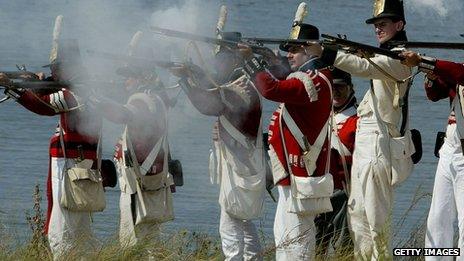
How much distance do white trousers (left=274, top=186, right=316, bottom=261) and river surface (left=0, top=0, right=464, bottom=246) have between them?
908mm

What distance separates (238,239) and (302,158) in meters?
1.06

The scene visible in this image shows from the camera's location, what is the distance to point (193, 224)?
1347 cm

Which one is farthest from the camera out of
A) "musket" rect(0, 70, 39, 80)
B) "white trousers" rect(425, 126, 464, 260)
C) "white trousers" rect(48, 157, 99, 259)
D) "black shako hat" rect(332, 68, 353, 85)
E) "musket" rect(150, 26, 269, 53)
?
"black shako hat" rect(332, 68, 353, 85)

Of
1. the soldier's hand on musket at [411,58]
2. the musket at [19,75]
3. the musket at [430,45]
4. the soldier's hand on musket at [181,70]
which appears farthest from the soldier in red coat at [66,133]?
the soldier's hand on musket at [411,58]

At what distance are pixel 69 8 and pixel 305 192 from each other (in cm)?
1100

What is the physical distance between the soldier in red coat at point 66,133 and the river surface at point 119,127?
307 millimetres

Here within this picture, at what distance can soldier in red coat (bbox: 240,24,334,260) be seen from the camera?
29.7 ft

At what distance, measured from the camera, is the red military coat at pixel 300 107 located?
883 cm

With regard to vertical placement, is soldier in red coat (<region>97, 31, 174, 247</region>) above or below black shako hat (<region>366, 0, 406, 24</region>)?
below

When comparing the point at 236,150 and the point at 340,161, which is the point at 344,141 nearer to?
the point at 340,161

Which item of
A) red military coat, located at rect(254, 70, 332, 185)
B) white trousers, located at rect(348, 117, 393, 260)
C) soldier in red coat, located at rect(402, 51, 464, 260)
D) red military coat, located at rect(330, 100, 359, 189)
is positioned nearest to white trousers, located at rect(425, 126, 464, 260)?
soldier in red coat, located at rect(402, 51, 464, 260)

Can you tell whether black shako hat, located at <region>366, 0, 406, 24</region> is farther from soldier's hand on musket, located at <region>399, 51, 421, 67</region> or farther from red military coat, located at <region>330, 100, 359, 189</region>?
red military coat, located at <region>330, 100, 359, 189</region>

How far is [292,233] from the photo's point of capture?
9.13 m

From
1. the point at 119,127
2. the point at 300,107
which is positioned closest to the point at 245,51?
the point at 300,107
